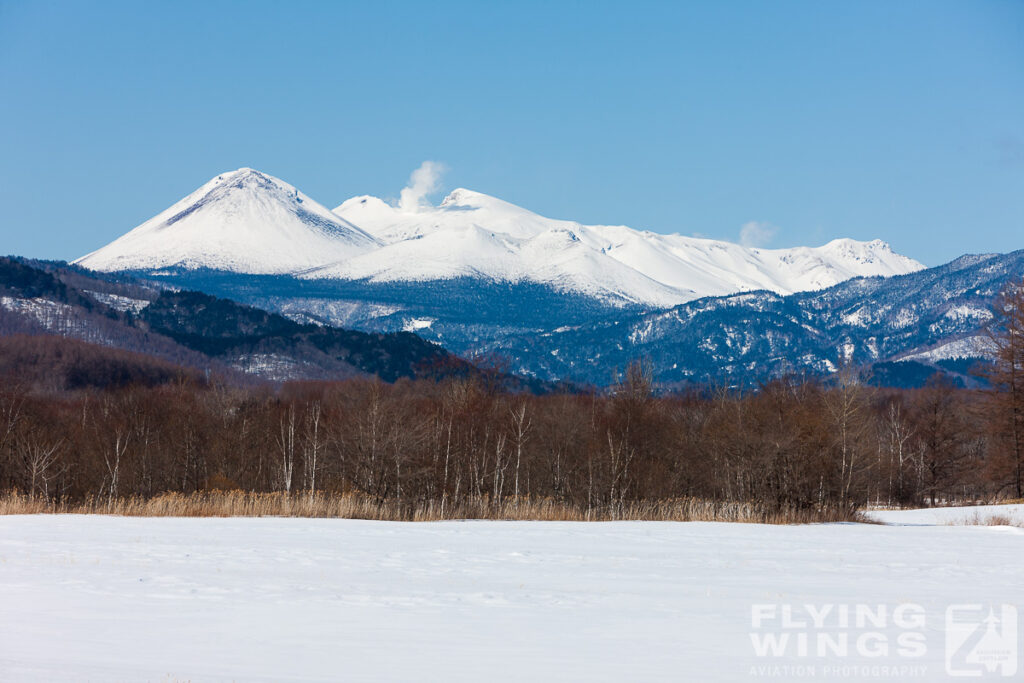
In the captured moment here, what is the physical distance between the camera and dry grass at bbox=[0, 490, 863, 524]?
28.3m

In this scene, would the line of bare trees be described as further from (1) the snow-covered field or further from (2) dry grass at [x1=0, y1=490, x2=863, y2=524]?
(1) the snow-covered field

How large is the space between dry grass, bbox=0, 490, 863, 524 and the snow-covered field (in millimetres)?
4474

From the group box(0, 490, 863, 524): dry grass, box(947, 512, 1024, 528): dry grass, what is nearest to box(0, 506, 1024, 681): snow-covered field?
box(0, 490, 863, 524): dry grass

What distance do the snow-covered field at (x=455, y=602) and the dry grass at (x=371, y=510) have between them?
447cm

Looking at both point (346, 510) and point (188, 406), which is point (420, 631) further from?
point (188, 406)

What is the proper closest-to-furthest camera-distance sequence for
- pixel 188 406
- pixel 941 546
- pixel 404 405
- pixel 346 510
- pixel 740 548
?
1. pixel 740 548
2. pixel 941 546
3. pixel 346 510
4. pixel 404 405
5. pixel 188 406

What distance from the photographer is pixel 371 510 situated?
29984mm

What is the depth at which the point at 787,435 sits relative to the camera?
121ft

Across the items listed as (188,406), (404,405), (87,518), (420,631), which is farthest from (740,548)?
(188,406)

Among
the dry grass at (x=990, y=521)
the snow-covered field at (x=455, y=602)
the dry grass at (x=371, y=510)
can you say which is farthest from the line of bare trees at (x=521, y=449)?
the snow-covered field at (x=455, y=602)

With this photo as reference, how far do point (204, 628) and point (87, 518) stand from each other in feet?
50.8

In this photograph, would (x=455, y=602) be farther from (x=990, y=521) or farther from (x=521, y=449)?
(x=521, y=449)

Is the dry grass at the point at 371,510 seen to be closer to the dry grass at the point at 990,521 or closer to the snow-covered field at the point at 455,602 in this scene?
the dry grass at the point at 990,521

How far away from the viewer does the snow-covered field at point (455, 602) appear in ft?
33.2
